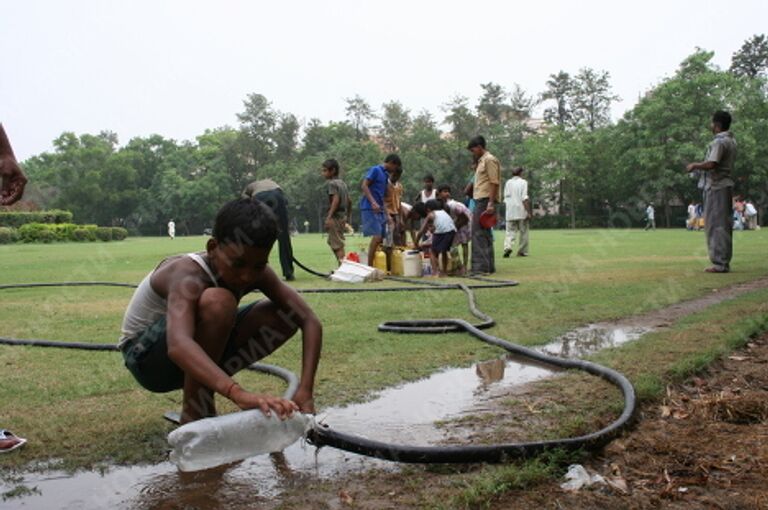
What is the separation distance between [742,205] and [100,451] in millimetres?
39202

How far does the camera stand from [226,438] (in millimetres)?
2627

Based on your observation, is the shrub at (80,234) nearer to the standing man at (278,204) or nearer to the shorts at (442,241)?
the standing man at (278,204)

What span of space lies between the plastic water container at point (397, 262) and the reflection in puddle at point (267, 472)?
7.26 metres

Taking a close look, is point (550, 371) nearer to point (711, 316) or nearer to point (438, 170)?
point (711, 316)

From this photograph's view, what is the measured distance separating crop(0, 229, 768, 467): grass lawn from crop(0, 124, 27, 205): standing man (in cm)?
107

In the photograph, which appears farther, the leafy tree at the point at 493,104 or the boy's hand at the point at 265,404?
the leafy tree at the point at 493,104

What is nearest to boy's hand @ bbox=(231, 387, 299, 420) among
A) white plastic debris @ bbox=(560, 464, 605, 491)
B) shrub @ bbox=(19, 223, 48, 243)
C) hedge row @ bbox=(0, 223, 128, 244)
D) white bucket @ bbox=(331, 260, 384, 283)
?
white plastic debris @ bbox=(560, 464, 605, 491)

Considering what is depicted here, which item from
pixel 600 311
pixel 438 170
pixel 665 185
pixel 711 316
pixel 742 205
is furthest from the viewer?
pixel 438 170

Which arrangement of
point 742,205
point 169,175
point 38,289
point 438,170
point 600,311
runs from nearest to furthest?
point 600,311 → point 38,289 → point 742,205 → point 438,170 → point 169,175

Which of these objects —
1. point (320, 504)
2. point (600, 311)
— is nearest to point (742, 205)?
point (600, 311)

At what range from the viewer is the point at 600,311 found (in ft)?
22.4

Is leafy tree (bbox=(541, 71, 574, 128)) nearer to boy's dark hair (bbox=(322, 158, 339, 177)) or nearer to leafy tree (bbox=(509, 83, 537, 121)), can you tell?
leafy tree (bbox=(509, 83, 537, 121))

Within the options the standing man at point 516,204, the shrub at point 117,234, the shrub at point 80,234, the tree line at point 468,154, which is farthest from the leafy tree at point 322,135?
the standing man at point 516,204

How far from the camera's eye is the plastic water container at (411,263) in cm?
1116
